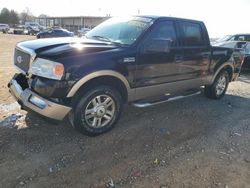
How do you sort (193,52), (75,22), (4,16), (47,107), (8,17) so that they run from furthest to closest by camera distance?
1. (75,22)
2. (8,17)
3. (4,16)
4. (193,52)
5. (47,107)

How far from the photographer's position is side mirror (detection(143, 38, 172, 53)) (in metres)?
4.54

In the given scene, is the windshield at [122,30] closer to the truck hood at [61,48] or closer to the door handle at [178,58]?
the truck hood at [61,48]

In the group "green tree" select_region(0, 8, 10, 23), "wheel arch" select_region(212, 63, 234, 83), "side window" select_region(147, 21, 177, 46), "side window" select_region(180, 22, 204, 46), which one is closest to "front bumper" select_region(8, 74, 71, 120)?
"side window" select_region(147, 21, 177, 46)

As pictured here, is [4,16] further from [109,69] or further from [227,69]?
[109,69]

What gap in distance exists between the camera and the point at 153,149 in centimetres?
400

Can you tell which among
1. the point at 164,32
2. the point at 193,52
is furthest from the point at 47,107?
the point at 193,52

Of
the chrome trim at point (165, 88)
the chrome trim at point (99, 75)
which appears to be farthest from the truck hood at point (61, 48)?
the chrome trim at point (165, 88)

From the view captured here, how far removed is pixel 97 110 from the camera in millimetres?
4176

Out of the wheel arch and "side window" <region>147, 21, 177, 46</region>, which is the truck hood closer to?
"side window" <region>147, 21, 177, 46</region>

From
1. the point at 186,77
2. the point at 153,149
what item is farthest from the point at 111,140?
the point at 186,77

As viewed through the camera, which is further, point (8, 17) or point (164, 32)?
point (8, 17)

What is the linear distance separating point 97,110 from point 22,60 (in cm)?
145

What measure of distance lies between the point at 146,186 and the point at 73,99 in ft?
5.21

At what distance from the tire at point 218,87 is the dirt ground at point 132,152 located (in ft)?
4.59
